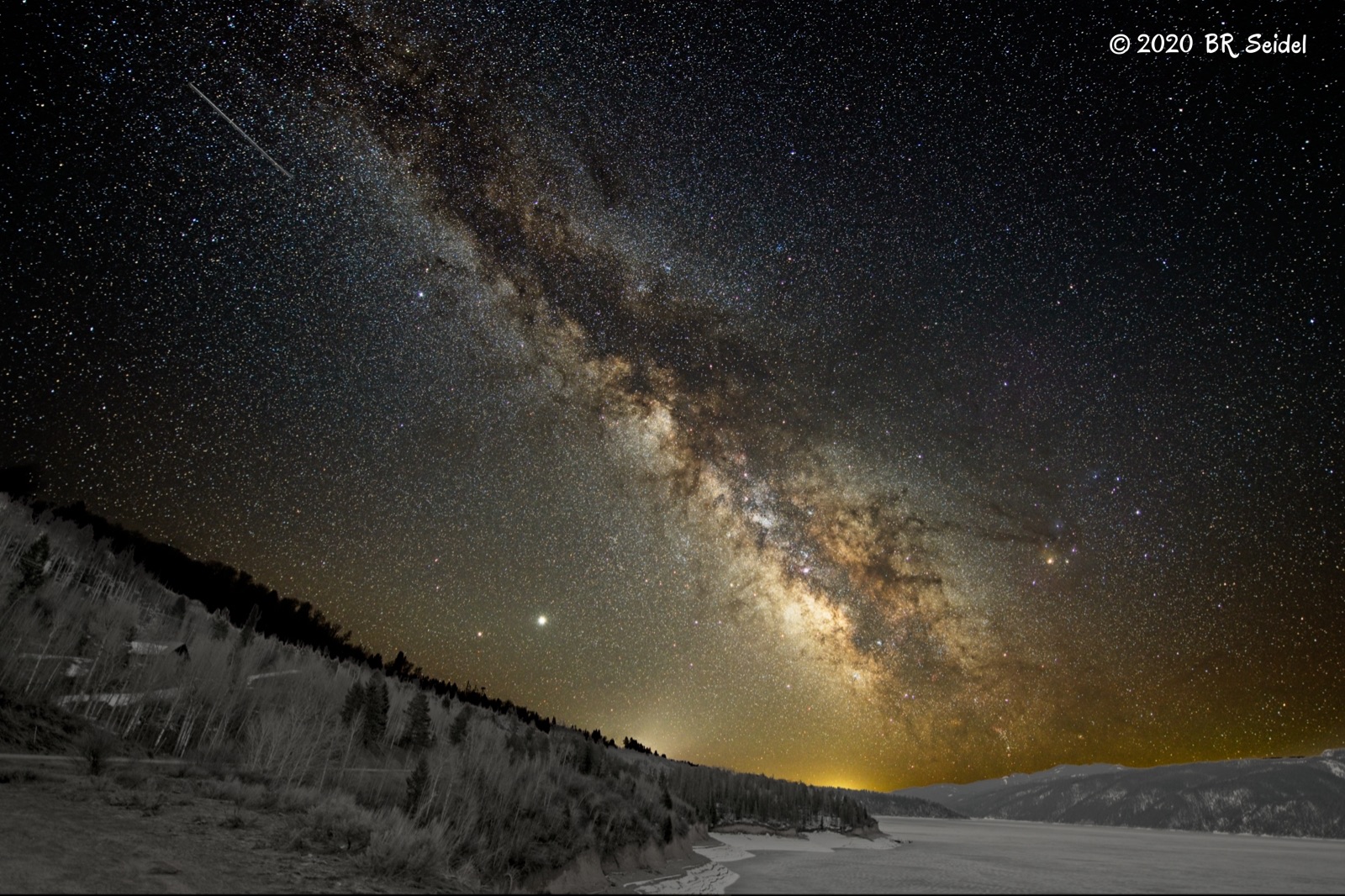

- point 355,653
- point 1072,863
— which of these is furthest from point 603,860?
point 355,653

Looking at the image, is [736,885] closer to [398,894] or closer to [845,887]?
[845,887]

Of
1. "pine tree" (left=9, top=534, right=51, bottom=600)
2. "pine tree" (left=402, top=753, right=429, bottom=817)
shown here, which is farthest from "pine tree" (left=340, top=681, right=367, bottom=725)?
"pine tree" (left=9, top=534, right=51, bottom=600)

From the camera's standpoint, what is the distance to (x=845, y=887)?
50.3 feet

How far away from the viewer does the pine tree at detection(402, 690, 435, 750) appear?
17078 millimetres

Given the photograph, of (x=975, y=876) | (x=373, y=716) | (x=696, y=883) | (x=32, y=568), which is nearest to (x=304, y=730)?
(x=373, y=716)

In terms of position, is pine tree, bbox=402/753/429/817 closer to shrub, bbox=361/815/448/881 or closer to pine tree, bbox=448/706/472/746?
shrub, bbox=361/815/448/881

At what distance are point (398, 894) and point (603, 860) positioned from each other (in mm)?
8186

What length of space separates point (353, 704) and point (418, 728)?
1735 mm

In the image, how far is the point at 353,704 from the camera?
16.9m

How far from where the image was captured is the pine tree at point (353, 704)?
54.1 feet

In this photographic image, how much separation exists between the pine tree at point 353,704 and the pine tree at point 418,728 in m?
1.40

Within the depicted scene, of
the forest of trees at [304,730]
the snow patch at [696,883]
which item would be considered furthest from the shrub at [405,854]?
the snow patch at [696,883]

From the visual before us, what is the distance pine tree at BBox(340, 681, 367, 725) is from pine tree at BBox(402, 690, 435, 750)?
1404 millimetres

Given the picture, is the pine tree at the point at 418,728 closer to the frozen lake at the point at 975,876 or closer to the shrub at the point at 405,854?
the shrub at the point at 405,854
